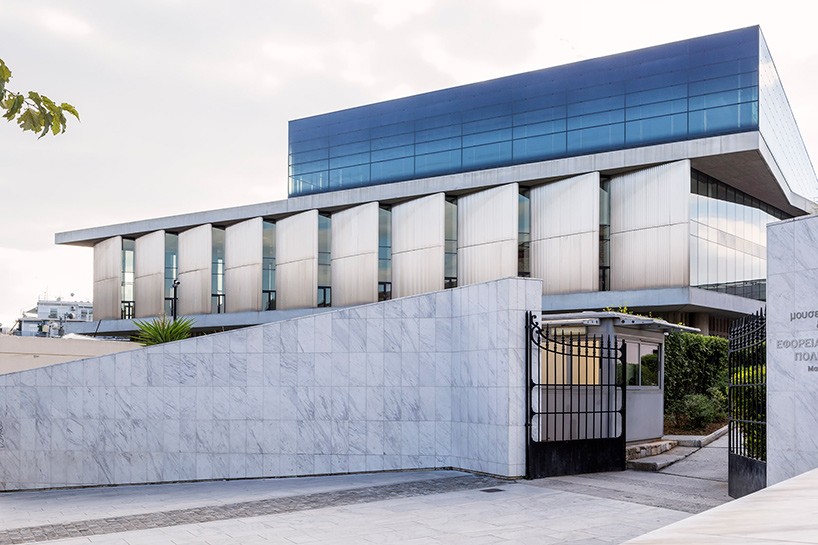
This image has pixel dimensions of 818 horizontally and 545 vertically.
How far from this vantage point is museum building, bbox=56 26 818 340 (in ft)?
102

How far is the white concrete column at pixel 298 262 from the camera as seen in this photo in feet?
132

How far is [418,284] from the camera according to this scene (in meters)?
36.8

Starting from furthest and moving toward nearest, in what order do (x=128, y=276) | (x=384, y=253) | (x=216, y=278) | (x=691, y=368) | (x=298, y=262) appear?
(x=128, y=276)
(x=216, y=278)
(x=298, y=262)
(x=384, y=253)
(x=691, y=368)

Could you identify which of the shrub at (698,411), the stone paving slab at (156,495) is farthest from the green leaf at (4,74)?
the shrub at (698,411)

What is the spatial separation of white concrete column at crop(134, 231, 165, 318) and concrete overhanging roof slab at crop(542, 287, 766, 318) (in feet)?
80.0

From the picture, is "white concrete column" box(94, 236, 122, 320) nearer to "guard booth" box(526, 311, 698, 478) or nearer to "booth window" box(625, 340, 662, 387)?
"booth window" box(625, 340, 662, 387)

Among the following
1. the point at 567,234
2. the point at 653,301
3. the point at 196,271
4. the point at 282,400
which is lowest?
the point at 282,400

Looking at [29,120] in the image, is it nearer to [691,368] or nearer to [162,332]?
[162,332]

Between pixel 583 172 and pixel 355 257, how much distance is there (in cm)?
1261

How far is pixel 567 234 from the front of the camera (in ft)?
107

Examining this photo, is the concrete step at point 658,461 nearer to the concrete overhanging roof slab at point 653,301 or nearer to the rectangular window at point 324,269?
the concrete overhanging roof slab at point 653,301

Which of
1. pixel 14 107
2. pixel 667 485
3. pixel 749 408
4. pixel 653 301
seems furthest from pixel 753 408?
pixel 653 301

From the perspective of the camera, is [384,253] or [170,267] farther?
[170,267]

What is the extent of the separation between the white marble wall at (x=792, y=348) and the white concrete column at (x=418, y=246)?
83.9 feet
